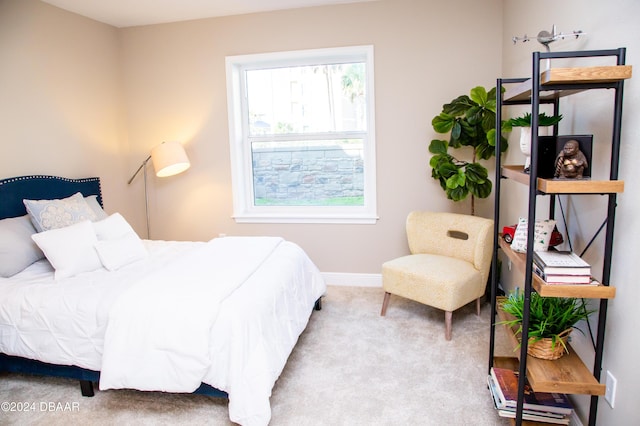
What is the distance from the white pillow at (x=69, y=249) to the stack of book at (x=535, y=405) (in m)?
2.49

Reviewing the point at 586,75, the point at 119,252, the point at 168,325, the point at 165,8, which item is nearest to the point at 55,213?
the point at 119,252

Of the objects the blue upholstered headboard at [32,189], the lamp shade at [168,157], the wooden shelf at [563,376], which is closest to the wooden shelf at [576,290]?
the wooden shelf at [563,376]

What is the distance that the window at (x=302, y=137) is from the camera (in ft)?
13.0

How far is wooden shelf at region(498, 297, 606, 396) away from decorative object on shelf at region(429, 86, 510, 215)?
169 cm

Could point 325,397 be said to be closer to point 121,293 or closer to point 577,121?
point 121,293

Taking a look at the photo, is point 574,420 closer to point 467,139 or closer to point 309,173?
point 467,139

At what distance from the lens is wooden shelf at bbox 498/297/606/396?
167 centimetres

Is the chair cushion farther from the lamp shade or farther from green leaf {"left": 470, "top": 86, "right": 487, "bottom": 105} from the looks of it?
the lamp shade

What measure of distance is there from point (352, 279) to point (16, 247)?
8.77 ft

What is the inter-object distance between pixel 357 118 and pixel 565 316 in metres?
2.64

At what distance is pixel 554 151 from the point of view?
5.91 ft

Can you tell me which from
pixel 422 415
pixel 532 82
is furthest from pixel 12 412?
pixel 532 82

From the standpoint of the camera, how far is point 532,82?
1640mm

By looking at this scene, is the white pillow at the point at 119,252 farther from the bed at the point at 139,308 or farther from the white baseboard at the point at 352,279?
the white baseboard at the point at 352,279
